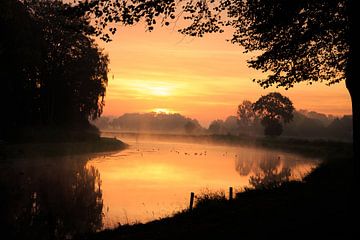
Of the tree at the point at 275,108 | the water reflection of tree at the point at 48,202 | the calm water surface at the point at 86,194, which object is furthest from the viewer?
the tree at the point at 275,108

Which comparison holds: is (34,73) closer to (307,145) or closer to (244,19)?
(244,19)

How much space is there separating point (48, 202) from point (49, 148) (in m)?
28.5

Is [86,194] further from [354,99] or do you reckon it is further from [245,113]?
[245,113]

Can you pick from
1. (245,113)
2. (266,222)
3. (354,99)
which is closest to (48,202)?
(266,222)

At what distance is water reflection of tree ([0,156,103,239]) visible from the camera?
612 inches

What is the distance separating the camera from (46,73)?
57969mm

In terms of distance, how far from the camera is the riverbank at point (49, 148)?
39.4 metres

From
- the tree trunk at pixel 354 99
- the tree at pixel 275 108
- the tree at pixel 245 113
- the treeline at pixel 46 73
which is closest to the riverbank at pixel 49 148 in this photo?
the treeline at pixel 46 73

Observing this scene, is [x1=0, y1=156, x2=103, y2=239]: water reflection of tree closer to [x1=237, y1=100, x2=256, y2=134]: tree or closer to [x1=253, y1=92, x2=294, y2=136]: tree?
[x1=253, y1=92, x2=294, y2=136]: tree

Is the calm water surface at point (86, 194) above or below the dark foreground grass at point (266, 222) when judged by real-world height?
below

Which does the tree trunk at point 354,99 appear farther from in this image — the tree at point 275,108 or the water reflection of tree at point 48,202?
the tree at point 275,108

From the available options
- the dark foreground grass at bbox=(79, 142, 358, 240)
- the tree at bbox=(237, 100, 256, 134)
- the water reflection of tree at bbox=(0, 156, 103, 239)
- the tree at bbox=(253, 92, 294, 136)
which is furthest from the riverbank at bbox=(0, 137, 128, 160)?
the tree at bbox=(237, 100, 256, 134)

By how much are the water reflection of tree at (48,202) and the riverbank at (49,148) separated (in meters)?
5.73

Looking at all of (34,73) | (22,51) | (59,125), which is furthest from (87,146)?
(22,51)
